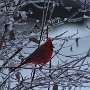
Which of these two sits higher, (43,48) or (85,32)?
(43,48)

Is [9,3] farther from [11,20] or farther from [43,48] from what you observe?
[43,48]

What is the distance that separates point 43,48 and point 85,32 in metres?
11.5

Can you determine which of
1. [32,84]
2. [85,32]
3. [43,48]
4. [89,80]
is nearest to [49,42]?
[43,48]

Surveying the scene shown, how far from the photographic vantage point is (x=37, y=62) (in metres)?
3.17

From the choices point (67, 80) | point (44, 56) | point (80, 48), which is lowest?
point (80, 48)

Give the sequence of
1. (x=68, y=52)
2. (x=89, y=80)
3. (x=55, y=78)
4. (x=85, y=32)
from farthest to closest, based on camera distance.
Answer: (x=85, y=32) < (x=68, y=52) < (x=89, y=80) < (x=55, y=78)

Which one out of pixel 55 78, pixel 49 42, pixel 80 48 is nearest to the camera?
pixel 55 78

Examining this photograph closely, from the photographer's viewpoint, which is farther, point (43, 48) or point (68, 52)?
point (68, 52)

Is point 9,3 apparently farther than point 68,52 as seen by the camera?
No

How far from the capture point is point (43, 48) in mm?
3314

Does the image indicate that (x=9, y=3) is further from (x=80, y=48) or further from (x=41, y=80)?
(x=80, y=48)

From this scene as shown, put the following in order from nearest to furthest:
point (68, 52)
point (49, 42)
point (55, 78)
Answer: point (55, 78), point (49, 42), point (68, 52)

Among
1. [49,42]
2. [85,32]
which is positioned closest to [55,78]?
[49,42]

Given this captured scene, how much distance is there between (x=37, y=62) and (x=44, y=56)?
0.21m
